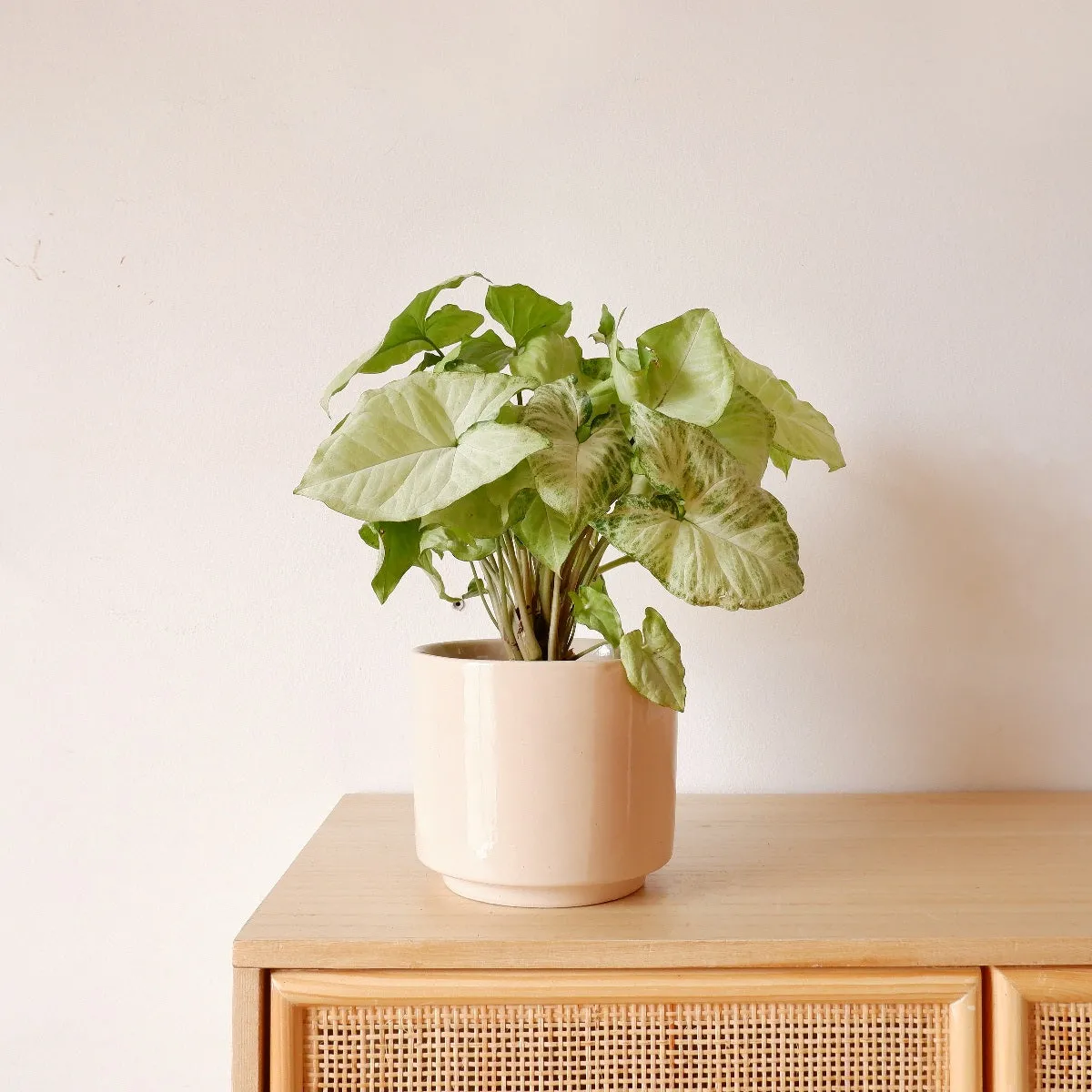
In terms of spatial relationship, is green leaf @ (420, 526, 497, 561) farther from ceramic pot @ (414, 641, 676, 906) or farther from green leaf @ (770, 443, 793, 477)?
green leaf @ (770, 443, 793, 477)

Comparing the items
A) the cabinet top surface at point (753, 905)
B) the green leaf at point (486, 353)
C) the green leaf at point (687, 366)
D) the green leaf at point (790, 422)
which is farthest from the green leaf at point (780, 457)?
the cabinet top surface at point (753, 905)

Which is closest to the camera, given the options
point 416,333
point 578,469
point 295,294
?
point 578,469

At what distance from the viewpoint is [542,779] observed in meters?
0.65

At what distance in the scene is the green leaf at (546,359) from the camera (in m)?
0.66

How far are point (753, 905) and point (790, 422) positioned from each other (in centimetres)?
35

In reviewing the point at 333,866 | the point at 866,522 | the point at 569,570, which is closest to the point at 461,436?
the point at 569,570

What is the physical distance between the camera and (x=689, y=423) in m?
0.61

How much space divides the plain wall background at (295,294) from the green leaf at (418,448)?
1.40 feet

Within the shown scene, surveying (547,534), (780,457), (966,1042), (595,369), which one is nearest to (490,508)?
(547,534)

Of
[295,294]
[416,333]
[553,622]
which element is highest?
[295,294]

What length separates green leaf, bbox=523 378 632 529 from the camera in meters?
0.59

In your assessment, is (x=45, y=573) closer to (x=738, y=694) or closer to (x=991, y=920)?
(x=738, y=694)

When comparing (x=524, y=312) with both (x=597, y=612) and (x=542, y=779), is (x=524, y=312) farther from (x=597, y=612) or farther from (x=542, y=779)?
(x=542, y=779)

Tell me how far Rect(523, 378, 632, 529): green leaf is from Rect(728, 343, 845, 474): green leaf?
0.38ft
